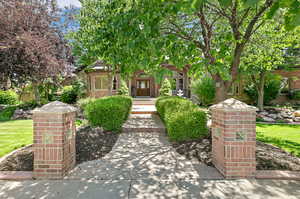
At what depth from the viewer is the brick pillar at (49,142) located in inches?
116

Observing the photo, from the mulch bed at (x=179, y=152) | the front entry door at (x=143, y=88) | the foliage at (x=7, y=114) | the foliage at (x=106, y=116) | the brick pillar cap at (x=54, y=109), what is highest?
the front entry door at (x=143, y=88)

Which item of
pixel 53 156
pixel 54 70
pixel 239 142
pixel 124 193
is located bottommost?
pixel 124 193

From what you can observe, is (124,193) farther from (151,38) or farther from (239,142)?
(151,38)

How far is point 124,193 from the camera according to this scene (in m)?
2.58

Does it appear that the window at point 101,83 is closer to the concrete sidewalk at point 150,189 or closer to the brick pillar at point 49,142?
the brick pillar at point 49,142

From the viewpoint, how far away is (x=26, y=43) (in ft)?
30.6

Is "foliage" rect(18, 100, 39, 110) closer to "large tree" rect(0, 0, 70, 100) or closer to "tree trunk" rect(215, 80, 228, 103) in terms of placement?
"large tree" rect(0, 0, 70, 100)

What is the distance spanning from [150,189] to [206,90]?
42.8 feet

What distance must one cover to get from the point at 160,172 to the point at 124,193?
90cm

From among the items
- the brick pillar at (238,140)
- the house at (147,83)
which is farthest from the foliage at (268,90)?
the brick pillar at (238,140)

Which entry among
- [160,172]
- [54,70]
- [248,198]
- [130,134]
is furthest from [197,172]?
[54,70]

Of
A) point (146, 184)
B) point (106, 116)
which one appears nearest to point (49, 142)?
point (146, 184)

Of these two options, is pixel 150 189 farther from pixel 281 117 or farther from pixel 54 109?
pixel 281 117

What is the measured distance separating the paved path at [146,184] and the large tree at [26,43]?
8.84m
